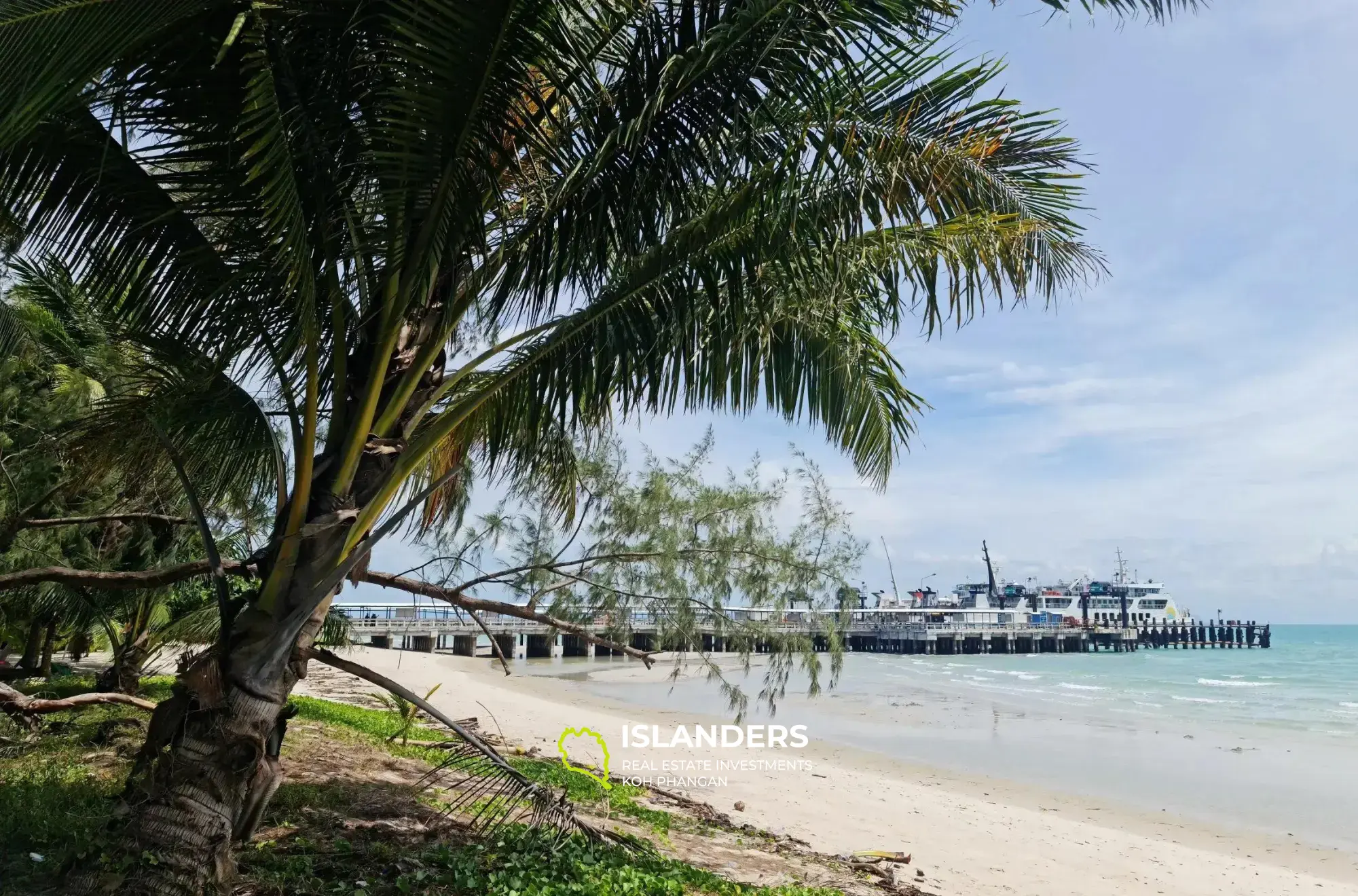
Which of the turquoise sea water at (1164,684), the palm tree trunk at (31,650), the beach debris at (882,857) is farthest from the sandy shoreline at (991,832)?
the turquoise sea water at (1164,684)

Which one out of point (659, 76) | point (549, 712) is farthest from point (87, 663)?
point (659, 76)

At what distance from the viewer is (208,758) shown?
3410 mm

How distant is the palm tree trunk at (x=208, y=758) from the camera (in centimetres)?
331

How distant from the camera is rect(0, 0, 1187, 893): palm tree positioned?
10.6 feet

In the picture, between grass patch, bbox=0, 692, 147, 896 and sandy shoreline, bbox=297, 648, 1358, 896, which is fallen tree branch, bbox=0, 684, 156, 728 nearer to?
grass patch, bbox=0, 692, 147, 896

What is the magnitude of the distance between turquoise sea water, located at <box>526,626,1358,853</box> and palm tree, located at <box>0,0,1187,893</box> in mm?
10835

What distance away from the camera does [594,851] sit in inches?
187

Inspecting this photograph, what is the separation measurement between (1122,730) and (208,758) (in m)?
20.3

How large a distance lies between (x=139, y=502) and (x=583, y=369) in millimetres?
4230

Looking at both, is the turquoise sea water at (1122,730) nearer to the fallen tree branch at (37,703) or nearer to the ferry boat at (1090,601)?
the fallen tree branch at (37,703)

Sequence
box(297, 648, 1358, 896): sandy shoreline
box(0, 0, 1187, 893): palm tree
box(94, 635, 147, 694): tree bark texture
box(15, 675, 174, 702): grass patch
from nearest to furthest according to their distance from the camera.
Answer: box(0, 0, 1187, 893): palm tree
box(297, 648, 1358, 896): sandy shoreline
box(94, 635, 147, 694): tree bark texture
box(15, 675, 174, 702): grass patch

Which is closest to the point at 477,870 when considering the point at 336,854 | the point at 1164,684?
the point at 336,854

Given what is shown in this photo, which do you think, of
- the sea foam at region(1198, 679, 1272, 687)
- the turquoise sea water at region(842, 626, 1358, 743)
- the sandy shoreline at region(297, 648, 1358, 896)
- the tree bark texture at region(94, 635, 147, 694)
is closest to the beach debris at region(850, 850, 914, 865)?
the sandy shoreline at region(297, 648, 1358, 896)

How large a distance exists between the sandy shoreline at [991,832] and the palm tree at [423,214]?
3.74m
